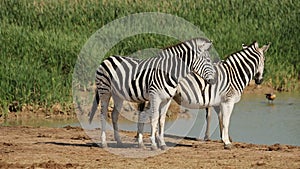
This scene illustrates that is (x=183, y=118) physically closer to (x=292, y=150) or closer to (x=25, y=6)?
(x=292, y=150)

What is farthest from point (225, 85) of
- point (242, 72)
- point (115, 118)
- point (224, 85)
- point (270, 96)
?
point (270, 96)

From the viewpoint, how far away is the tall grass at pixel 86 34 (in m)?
16.6

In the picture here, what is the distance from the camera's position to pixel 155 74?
11.6 metres

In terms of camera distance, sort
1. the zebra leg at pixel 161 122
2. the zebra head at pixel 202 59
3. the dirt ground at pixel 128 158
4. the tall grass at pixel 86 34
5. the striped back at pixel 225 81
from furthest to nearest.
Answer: the tall grass at pixel 86 34 → the striped back at pixel 225 81 → the zebra leg at pixel 161 122 → the zebra head at pixel 202 59 → the dirt ground at pixel 128 158

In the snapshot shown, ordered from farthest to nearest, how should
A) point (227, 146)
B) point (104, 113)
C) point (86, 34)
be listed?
point (86, 34) < point (104, 113) < point (227, 146)

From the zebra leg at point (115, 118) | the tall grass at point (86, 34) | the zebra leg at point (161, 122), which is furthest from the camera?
the tall grass at point (86, 34)

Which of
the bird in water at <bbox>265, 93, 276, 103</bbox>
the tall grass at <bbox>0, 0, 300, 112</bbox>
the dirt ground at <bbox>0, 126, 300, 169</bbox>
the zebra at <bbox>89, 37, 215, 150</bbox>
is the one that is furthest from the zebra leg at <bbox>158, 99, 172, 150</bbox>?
the bird in water at <bbox>265, 93, 276, 103</bbox>

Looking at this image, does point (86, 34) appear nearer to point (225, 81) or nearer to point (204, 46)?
Answer: point (225, 81)

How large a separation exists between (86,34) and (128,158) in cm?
949

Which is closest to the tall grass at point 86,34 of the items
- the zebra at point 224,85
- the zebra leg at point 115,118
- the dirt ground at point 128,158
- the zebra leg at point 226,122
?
the dirt ground at point 128,158

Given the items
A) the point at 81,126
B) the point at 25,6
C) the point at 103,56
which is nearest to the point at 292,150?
the point at 81,126

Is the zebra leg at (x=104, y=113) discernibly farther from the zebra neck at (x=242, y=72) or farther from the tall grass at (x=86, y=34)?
the tall grass at (x=86, y=34)

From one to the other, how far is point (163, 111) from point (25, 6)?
40.6 feet

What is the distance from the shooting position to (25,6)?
23375mm
